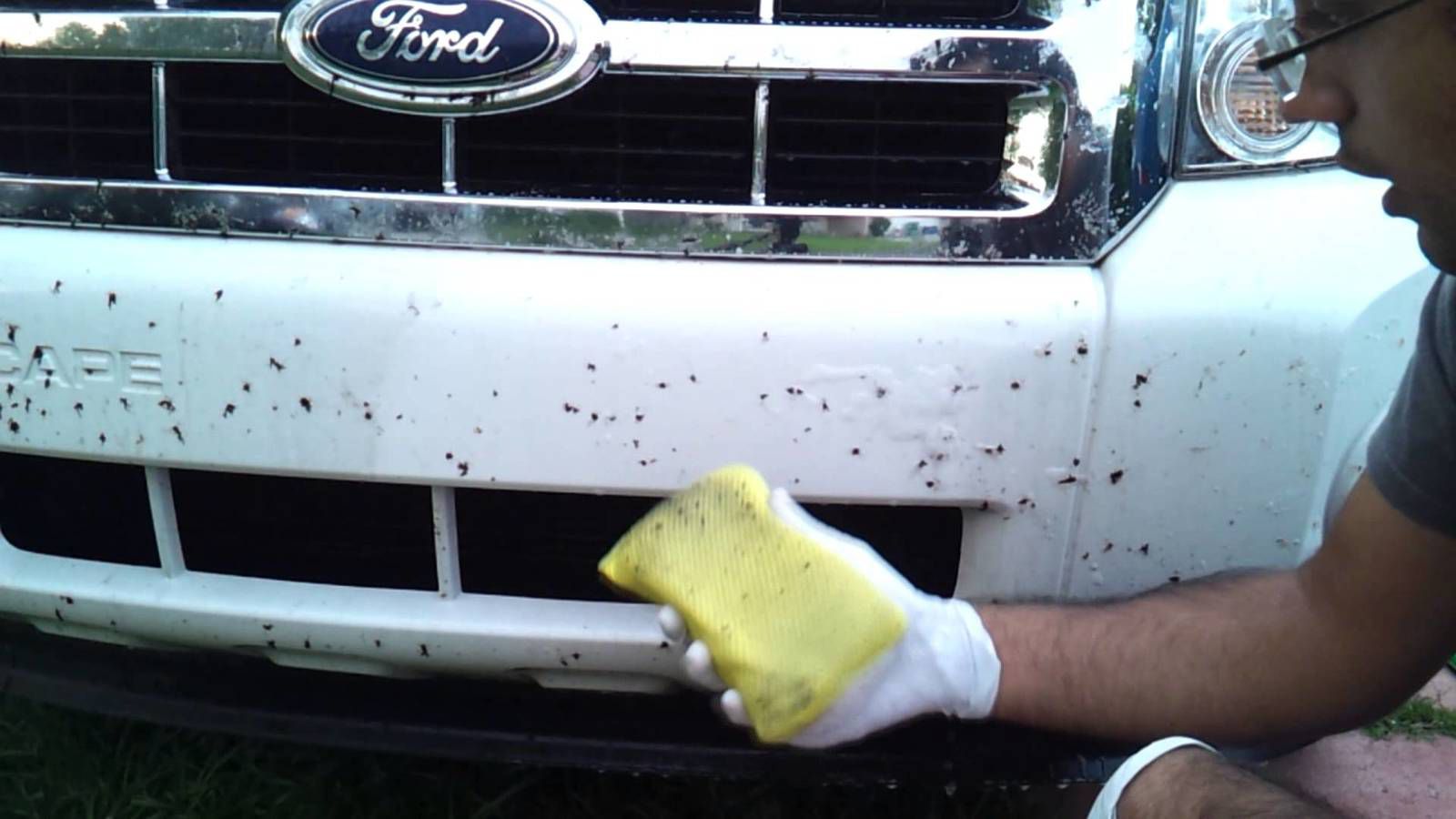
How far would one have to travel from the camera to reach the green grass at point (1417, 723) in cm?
228

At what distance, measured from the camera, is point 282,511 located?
1.72 m

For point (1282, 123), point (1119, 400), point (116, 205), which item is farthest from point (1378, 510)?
point (116, 205)

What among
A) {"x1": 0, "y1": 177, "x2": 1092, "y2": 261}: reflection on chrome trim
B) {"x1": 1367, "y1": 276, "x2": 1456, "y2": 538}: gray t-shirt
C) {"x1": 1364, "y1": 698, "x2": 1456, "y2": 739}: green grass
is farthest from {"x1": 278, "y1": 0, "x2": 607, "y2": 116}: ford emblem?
{"x1": 1364, "y1": 698, "x2": 1456, "y2": 739}: green grass

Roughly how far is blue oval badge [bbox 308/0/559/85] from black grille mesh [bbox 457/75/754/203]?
78 millimetres

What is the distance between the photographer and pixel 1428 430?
1370mm

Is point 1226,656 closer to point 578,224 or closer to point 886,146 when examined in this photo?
point 886,146

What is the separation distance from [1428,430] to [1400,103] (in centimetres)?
45

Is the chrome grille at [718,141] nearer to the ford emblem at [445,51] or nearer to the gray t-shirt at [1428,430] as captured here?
the ford emblem at [445,51]

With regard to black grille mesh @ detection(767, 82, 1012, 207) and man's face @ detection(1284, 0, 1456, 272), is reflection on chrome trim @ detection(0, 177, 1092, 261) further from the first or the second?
man's face @ detection(1284, 0, 1456, 272)

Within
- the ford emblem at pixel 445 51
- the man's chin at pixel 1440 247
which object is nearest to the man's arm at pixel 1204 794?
the man's chin at pixel 1440 247

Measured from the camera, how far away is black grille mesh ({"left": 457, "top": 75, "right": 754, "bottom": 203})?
4.92 feet

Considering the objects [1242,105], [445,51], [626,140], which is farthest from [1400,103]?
[445,51]

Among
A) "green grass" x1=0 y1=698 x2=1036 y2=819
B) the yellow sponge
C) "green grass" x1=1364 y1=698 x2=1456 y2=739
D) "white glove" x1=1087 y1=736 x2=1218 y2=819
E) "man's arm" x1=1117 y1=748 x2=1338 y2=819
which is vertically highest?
the yellow sponge

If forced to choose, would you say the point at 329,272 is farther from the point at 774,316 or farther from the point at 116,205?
the point at 774,316
